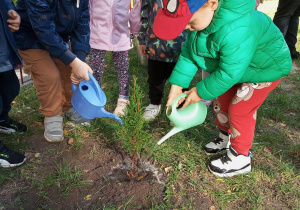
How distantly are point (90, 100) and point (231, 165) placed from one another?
126 centimetres

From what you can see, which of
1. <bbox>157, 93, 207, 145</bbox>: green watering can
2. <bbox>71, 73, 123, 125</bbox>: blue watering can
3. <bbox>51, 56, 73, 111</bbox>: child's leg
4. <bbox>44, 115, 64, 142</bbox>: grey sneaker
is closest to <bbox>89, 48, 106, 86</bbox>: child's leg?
<bbox>51, 56, 73, 111</bbox>: child's leg

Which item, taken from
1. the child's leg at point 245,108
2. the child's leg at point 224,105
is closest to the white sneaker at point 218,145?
the child's leg at point 224,105

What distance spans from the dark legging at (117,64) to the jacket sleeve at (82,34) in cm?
25

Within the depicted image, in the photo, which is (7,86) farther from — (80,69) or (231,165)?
(231,165)

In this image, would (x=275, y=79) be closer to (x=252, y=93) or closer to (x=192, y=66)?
(x=252, y=93)

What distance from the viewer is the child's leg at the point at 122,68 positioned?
3.00 metres

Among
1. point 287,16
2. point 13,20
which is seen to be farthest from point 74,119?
point 287,16

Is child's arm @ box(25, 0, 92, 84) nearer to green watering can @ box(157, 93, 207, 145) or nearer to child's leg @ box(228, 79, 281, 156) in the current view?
green watering can @ box(157, 93, 207, 145)

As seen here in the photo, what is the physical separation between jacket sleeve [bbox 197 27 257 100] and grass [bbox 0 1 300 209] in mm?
833

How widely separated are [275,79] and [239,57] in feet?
1.54

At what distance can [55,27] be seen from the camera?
2.23m

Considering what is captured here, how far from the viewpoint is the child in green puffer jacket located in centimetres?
158

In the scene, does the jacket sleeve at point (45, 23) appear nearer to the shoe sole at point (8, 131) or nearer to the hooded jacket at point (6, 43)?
the hooded jacket at point (6, 43)

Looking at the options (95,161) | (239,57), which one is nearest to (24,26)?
(95,161)
